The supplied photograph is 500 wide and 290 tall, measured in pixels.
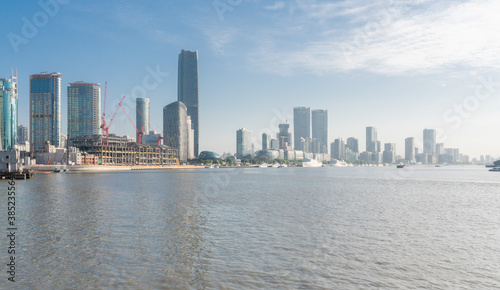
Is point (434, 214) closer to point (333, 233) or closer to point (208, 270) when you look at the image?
point (333, 233)

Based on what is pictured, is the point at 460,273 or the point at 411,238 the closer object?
the point at 460,273

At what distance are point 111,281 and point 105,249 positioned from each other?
6.95m

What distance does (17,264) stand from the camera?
21703 mm

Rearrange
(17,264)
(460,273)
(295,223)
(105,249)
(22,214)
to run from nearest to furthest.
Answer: (460,273), (17,264), (105,249), (295,223), (22,214)

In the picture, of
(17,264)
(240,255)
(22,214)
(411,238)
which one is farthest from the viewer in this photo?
(22,214)

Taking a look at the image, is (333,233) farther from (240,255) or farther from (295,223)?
(240,255)

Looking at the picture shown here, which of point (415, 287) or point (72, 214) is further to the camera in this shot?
point (72, 214)

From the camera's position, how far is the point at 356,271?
2055 cm

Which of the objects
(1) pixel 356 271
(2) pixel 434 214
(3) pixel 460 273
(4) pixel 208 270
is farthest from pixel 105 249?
(2) pixel 434 214

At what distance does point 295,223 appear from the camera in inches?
1387

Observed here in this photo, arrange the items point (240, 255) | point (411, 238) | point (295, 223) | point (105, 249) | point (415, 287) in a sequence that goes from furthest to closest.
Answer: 1. point (295, 223)
2. point (411, 238)
3. point (105, 249)
4. point (240, 255)
5. point (415, 287)

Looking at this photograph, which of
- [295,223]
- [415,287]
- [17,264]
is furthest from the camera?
[295,223]

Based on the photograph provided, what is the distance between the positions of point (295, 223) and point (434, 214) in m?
19.3

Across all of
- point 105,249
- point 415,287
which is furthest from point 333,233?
point 105,249
